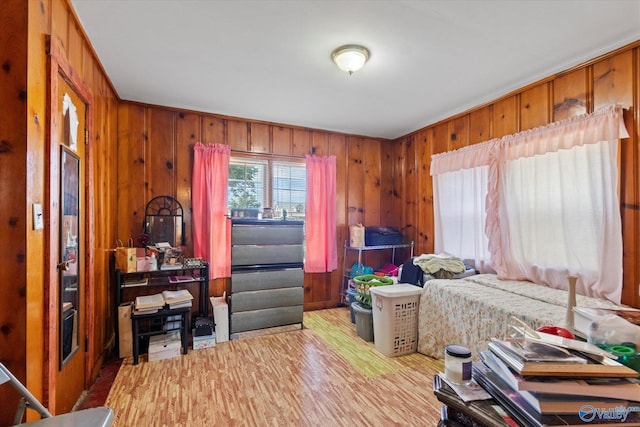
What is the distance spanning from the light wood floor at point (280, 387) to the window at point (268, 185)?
1.68 m

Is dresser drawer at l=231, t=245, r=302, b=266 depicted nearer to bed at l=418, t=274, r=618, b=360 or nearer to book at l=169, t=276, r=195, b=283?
book at l=169, t=276, r=195, b=283

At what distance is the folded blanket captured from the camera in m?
3.07

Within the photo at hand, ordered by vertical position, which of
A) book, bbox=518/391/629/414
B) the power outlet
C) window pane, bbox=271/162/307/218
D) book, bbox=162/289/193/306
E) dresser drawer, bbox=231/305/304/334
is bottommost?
dresser drawer, bbox=231/305/304/334

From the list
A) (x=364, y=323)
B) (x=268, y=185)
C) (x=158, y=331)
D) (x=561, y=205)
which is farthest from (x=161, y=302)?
(x=561, y=205)

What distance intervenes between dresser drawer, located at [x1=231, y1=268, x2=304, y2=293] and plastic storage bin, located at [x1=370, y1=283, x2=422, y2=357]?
96cm

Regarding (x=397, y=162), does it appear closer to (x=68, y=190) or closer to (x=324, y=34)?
(x=324, y=34)

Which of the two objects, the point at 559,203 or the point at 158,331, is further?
the point at 158,331

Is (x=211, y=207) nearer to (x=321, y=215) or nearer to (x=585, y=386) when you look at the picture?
(x=321, y=215)

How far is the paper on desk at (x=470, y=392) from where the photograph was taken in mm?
835

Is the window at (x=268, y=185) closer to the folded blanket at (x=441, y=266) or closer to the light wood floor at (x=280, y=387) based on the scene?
the light wood floor at (x=280, y=387)

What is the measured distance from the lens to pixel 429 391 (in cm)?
222

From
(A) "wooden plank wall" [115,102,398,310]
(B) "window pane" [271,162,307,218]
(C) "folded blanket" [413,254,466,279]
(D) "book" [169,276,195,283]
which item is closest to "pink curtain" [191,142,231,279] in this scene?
(A) "wooden plank wall" [115,102,398,310]

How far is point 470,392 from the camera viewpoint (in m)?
0.86

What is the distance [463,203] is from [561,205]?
40.1 inches
